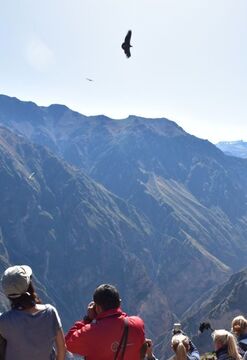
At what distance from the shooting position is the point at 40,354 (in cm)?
600

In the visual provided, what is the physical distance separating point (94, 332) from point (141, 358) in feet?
2.54

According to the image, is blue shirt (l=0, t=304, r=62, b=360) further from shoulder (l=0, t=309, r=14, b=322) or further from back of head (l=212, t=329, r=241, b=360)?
back of head (l=212, t=329, r=241, b=360)

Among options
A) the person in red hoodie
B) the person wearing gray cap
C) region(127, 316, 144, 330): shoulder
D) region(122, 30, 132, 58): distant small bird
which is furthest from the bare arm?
region(122, 30, 132, 58): distant small bird

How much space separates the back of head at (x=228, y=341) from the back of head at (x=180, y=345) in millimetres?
495

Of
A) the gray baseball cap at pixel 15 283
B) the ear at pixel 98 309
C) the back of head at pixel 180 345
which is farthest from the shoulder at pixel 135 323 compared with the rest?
the back of head at pixel 180 345

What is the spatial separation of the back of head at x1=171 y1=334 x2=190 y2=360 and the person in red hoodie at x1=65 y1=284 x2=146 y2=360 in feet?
4.80

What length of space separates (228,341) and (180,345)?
0.76 metres

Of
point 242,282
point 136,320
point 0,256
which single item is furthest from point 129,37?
point 0,256

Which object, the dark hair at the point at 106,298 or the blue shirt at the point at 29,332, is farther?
the dark hair at the point at 106,298

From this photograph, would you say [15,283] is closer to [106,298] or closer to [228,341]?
[106,298]

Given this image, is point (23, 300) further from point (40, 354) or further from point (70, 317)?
point (70, 317)

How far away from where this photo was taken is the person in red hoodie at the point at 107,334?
6.19 meters

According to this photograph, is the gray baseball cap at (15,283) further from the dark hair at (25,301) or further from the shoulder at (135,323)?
the shoulder at (135,323)

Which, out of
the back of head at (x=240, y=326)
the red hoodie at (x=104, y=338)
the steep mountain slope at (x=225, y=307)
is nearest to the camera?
the red hoodie at (x=104, y=338)
